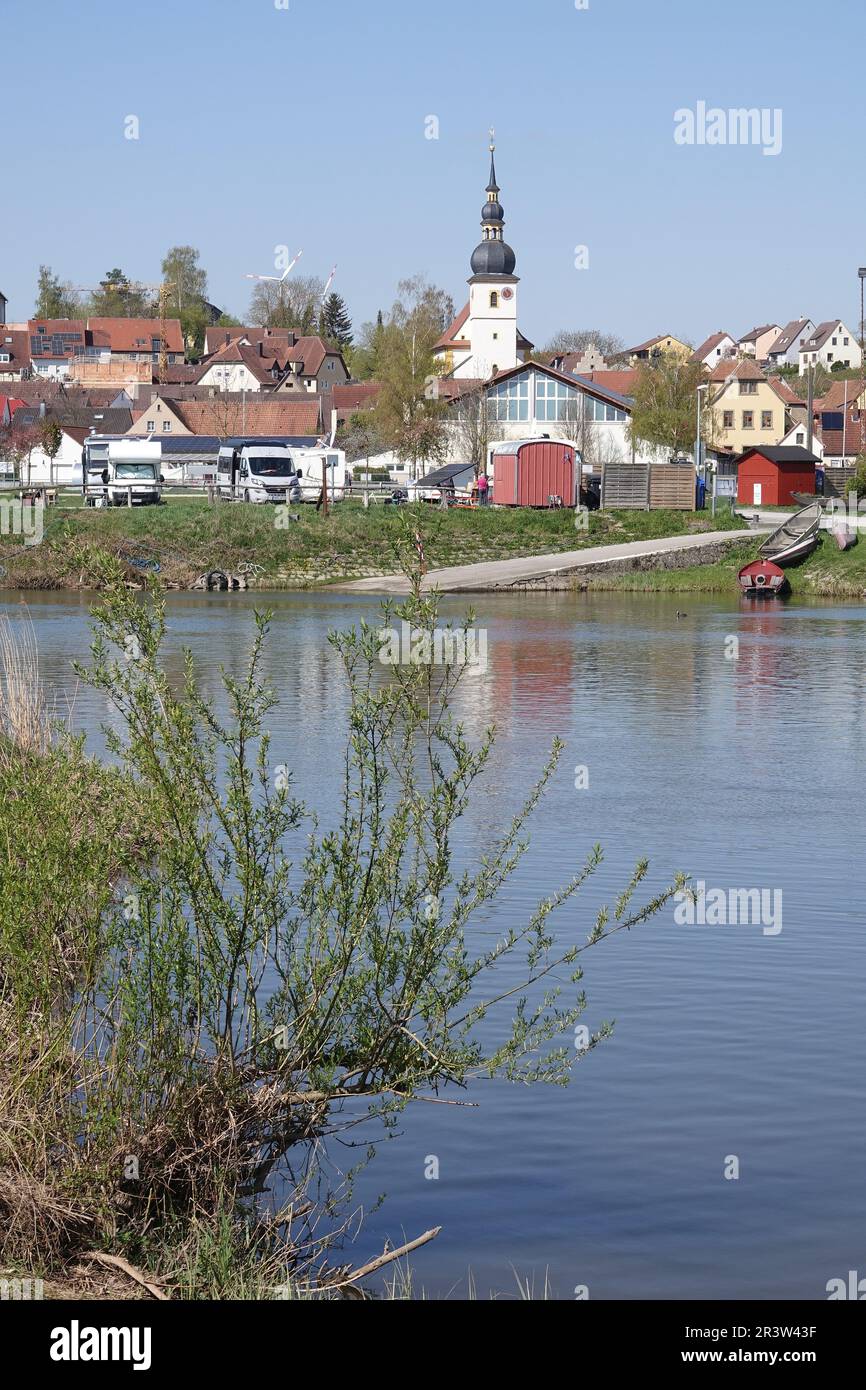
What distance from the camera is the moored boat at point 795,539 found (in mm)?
54750

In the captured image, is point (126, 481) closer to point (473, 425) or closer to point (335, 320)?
point (473, 425)

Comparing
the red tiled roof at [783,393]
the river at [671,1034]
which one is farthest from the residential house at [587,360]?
the river at [671,1034]

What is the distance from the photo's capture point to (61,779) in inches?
393

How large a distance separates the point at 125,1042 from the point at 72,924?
101 cm

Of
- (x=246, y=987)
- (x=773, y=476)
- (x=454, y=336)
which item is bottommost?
(x=246, y=987)

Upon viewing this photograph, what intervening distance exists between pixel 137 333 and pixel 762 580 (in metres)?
134

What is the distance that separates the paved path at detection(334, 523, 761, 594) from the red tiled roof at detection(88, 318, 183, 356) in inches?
4805

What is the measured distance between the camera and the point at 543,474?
67.0m

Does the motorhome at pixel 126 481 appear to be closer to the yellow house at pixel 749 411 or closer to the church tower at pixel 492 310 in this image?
the church tower at pixel 492 310

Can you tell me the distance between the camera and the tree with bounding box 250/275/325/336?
607 feet

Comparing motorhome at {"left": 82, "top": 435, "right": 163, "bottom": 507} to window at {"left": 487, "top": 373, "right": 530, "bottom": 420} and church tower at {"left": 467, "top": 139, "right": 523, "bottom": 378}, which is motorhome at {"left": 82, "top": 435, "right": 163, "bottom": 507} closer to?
window at {"left": 487, "top": 373, "right": 530, "bottom": 420}

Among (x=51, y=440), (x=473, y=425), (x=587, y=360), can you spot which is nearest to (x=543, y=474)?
(x=473, y=425)

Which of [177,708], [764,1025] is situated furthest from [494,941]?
[177,708]

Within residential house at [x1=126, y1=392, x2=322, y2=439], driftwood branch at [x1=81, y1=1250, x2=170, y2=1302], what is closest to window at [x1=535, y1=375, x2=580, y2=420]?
residential house at [x1=126, y1=392, x2=322, y2=439]
